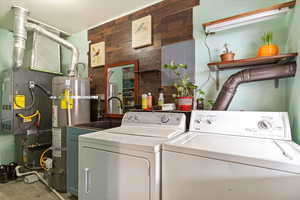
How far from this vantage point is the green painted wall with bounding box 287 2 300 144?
107cm

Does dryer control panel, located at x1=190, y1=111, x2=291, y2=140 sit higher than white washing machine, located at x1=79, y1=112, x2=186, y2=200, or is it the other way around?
dryer control panel, located at x1=190, y1=111, x2=291, y2=140

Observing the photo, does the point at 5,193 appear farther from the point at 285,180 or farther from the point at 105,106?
the point at 285,180

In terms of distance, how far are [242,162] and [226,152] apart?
0.27 ft

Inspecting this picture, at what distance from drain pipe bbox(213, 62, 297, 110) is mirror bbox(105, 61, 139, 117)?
1.17 m

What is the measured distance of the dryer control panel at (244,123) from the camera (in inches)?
43.8

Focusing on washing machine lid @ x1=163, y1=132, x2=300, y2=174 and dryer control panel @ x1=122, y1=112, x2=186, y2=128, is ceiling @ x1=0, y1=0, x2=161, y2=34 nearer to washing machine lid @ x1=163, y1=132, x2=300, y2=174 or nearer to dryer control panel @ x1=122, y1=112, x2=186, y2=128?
dryer control panel @ x1=122, y1=112, x2=186, y2=128

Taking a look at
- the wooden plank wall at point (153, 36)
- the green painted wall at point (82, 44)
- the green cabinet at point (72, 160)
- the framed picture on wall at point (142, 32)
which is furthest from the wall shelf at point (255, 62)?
the green painted wall at point (82, 44)

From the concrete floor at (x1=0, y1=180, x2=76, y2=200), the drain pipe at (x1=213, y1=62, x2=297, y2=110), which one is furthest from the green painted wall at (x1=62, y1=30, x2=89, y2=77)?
the drain pipe at (x1=213, y1=62, x2=297, y2=110)

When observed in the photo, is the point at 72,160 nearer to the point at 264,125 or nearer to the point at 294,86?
the point at 264,125

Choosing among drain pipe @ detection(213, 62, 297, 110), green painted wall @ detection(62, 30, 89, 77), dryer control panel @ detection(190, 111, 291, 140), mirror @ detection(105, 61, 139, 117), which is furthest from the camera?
green painted wall @ detection(62, 30, 89, 77)

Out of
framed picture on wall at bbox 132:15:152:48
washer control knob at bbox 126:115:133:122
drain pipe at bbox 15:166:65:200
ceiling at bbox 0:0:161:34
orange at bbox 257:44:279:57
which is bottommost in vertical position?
drain pipe at bbox 15:166:65:200

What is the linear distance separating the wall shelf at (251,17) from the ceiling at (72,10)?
1.00 m

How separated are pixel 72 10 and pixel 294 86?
2.81 m

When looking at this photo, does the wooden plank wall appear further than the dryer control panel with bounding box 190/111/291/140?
Yes
